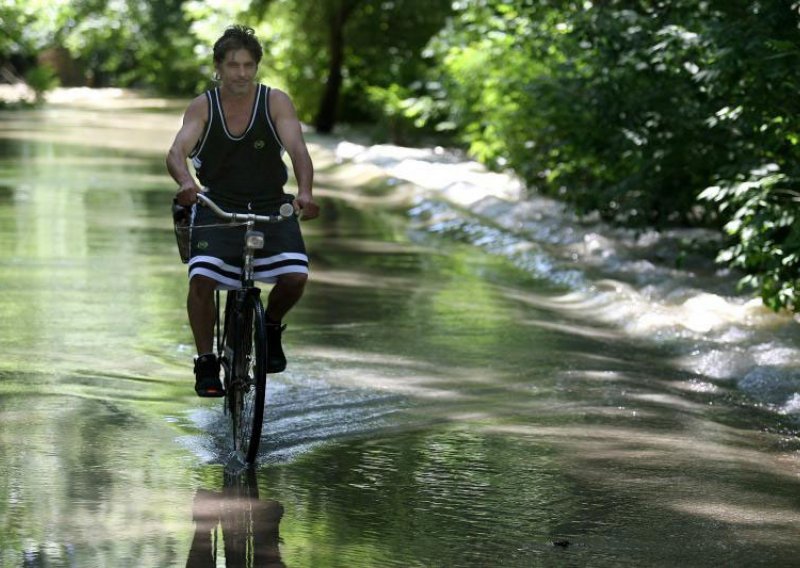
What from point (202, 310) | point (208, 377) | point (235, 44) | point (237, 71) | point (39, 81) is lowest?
point (208, 377)

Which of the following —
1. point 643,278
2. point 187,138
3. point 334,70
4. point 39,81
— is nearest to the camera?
point 187,138

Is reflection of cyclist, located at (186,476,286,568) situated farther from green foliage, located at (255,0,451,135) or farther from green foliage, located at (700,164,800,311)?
green foliage, located at (255,0,451,135)

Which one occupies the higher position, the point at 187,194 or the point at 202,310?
the point at 187,194

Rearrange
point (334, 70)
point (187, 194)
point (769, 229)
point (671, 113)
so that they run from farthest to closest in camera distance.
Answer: point (334, 70)
point (671, 113)
point (769, 229)
point (187, 194)

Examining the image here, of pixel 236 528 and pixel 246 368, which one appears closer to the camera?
pixel 236 528

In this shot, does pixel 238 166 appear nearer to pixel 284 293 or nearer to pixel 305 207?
pixel 305 207

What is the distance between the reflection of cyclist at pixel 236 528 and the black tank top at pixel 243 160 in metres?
1.39

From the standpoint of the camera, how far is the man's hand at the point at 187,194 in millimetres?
6996

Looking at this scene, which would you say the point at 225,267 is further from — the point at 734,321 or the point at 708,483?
the point at 734,321

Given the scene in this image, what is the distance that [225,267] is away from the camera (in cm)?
737

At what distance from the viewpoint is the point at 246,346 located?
7332 mm

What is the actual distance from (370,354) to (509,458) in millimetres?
2867

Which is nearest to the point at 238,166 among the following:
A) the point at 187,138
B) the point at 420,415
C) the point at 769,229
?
the point at 187,138

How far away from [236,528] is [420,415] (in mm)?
2419
